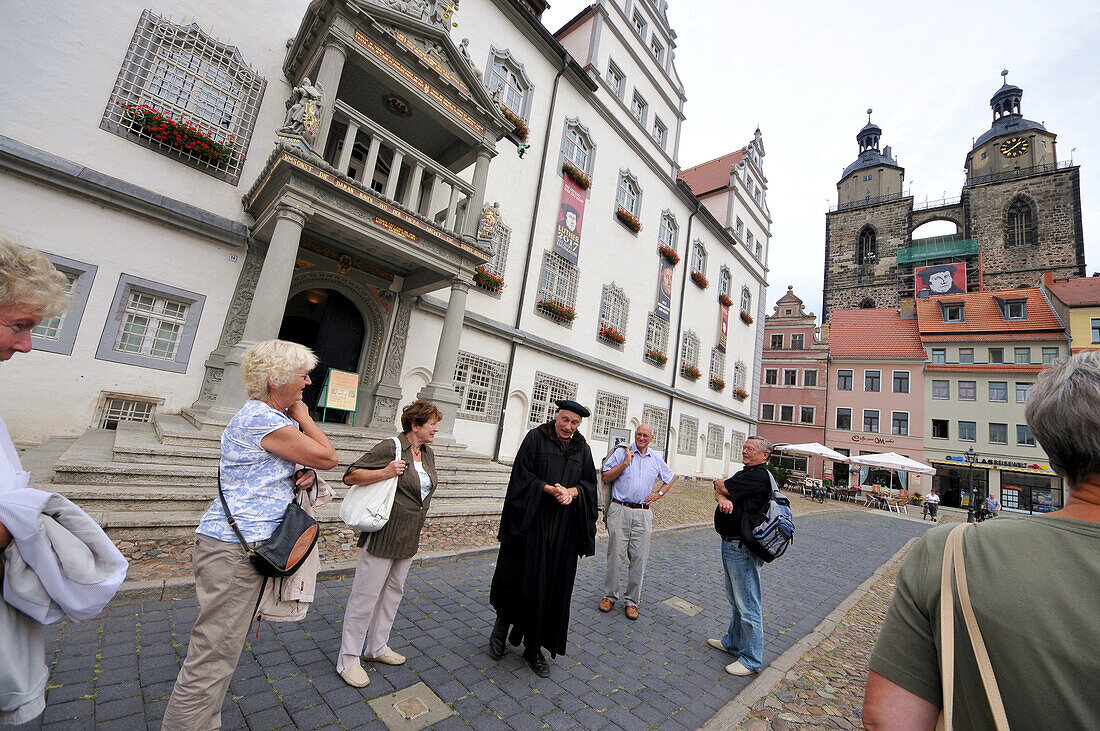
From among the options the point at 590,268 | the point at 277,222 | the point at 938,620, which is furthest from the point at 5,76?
the point at 590,268

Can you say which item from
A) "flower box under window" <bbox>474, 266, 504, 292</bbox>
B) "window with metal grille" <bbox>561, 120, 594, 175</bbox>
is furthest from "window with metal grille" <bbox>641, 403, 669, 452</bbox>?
"window with metal grille" <bbox>561, 120, 594, 175</bbox>

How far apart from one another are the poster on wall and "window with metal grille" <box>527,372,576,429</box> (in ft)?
134

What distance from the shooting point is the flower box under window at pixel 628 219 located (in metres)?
18.0

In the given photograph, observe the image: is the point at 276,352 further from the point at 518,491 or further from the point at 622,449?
the point at 622,449

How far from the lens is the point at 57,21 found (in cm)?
770

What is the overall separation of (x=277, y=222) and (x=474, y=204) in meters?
4.24

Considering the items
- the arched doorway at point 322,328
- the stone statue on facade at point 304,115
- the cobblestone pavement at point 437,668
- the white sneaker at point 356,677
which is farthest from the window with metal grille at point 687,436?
the white sneaker at point 356,677

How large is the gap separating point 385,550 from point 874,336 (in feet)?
145

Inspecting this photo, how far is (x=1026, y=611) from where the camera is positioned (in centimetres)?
111

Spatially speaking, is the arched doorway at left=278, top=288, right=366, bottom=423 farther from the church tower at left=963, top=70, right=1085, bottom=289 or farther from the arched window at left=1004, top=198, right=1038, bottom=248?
the arched window at left=1004, top=198, right=1038, bottom=248

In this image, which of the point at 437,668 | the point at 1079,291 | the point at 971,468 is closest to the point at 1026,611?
the point at 437,668

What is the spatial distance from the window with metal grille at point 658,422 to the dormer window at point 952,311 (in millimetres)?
29478

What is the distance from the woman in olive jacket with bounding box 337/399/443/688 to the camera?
3234mm

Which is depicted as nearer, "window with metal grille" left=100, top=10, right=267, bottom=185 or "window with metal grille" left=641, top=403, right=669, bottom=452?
"window with metal grille" left=100, top=10, right=267, bottom=185
